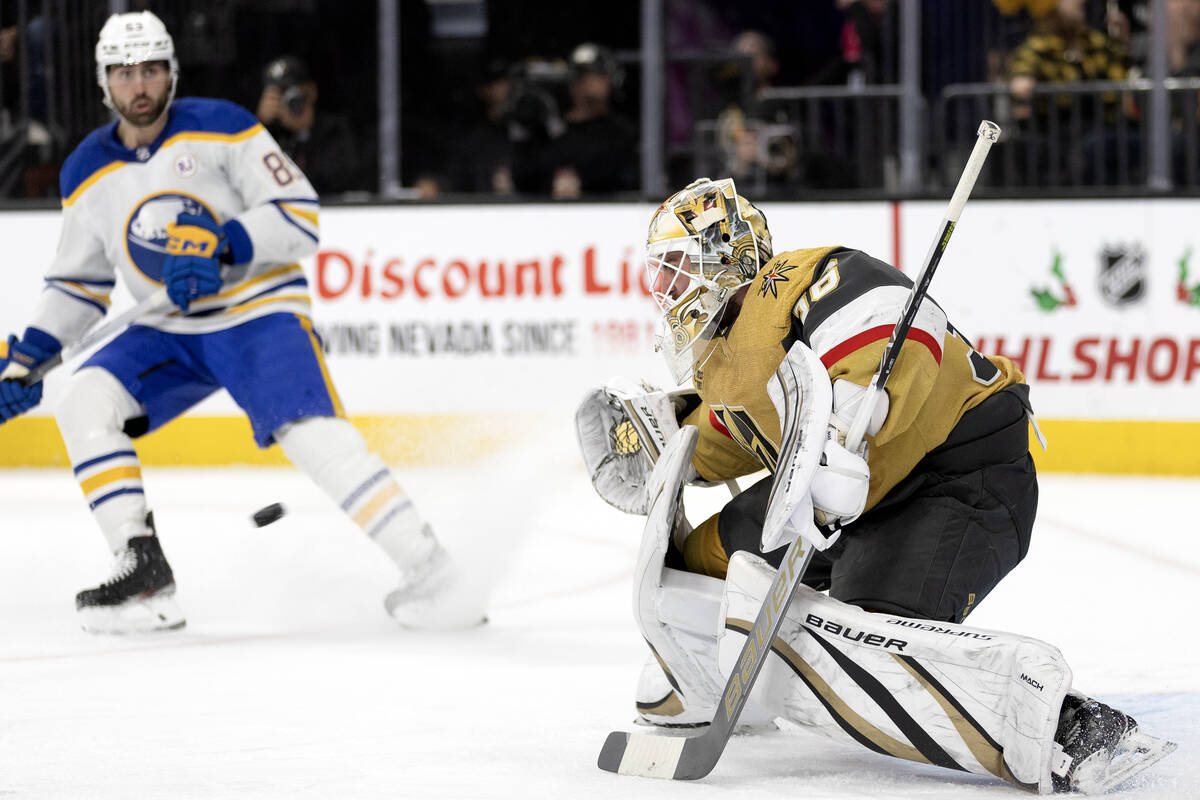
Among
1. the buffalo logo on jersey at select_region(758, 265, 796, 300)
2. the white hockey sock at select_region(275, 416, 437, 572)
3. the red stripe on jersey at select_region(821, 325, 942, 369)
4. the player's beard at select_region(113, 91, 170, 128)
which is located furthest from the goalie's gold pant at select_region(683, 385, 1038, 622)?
the player's beard at select_region(113, 91, 170, 128)

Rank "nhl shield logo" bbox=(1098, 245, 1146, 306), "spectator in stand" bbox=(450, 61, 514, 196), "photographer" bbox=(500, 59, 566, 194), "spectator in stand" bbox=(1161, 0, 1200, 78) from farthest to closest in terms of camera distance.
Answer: "spectator in stand" bbox=(450, 61, 514, 196)
"photographer" bbox=(500, 59, 566, 194)
"spectator in stand" bbox=(1161, 0, 1200, 78)
"nhl shield logo" bbox=(1098, 245, 1146, 306)

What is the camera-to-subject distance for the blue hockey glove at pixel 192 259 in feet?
11.1

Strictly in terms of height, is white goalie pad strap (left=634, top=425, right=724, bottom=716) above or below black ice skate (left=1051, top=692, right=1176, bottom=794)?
above

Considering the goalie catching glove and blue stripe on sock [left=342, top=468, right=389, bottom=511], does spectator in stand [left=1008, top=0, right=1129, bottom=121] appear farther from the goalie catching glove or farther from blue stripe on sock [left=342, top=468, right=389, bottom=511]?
the goalie catching glove

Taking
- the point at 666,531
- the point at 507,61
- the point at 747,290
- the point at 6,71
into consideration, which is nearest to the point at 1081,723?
the point at 666,531

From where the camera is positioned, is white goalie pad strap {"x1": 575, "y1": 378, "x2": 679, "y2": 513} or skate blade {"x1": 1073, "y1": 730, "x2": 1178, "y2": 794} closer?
skate blade {"x1": 1073, "y1": 730, "x2": 1178, "y2": 794}

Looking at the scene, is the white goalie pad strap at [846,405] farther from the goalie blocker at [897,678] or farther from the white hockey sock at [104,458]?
the white hockey sock at [104,458]

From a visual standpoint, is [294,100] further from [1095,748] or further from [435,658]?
[1095,748]

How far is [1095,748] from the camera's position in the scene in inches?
76.5

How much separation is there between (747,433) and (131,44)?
6.07 ft

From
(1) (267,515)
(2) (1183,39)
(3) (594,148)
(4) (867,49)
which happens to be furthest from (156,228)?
(2) (1183,39)

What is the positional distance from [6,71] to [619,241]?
8.40 feet

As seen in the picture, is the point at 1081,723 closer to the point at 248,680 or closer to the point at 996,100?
the point at 248,680

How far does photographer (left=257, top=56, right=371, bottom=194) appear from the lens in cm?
625
